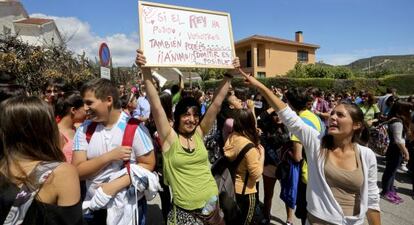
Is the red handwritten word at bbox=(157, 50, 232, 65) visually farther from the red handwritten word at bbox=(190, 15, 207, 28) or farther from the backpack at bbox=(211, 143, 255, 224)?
the backpack at bbox=(211, 143, 255, 224)

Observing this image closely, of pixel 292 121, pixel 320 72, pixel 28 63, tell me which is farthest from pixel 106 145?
pixel 320 72

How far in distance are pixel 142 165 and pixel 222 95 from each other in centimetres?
102

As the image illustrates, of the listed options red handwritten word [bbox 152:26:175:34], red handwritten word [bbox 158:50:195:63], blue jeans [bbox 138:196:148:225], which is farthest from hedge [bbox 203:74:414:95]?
blue jeans [bbox 138:196:148:225]

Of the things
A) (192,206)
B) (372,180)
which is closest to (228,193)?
(192,206)

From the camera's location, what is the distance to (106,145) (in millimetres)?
2568

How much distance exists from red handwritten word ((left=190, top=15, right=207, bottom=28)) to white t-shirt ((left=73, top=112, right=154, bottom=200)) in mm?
1047

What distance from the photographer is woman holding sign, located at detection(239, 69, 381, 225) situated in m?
2.54

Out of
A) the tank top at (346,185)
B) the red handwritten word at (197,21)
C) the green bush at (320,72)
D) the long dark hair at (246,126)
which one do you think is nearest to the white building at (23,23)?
the green bush at (320,72)

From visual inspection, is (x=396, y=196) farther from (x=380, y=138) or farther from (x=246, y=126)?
(x=246, y=126)

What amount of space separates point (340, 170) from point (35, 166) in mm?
2056

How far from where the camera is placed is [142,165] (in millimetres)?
2629

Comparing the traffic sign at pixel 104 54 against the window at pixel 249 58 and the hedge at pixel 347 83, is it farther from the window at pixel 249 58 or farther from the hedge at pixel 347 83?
the window at pixel 249 58

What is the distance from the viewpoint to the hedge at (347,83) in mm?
30497

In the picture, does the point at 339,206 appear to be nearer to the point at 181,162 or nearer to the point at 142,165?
the point at 181,162
